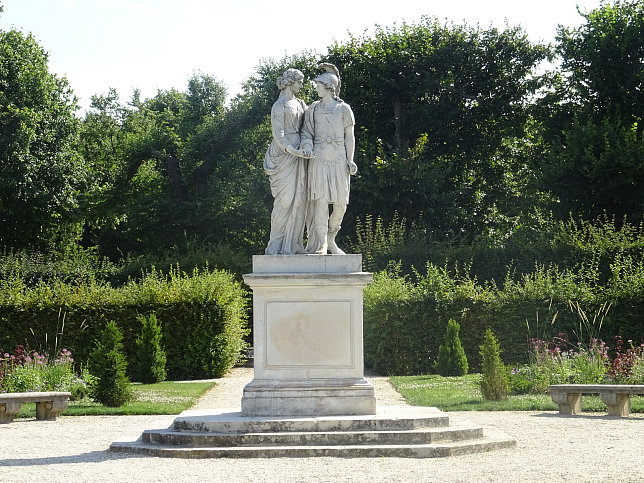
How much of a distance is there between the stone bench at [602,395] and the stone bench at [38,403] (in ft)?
22.0

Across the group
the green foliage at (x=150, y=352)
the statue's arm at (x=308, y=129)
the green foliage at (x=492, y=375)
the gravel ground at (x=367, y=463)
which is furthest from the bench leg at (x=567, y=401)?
the green foliage at (x=150, y=352)

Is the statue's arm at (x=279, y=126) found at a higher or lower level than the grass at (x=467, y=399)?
higher

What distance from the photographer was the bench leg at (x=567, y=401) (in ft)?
42.2

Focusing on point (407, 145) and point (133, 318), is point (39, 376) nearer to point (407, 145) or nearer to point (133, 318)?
point (133, 318)

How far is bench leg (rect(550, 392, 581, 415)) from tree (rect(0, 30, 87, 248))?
2006 cm

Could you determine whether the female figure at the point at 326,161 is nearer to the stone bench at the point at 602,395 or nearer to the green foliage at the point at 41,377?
the stone bench at the point at 602,395

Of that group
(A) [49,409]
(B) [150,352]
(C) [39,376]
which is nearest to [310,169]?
(A) [49,409]

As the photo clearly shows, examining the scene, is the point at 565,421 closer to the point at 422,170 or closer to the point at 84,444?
the point at 84,444

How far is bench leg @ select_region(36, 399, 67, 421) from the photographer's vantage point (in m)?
13.4

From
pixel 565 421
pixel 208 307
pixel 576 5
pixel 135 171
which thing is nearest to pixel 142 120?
pixel 135 171

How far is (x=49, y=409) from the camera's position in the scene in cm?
1342

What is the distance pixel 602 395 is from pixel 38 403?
761 cm

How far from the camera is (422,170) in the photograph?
95.1ft

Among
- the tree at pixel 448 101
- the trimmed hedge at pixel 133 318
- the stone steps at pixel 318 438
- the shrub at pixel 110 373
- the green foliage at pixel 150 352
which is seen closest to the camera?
the stone steps at pixel 318 438
